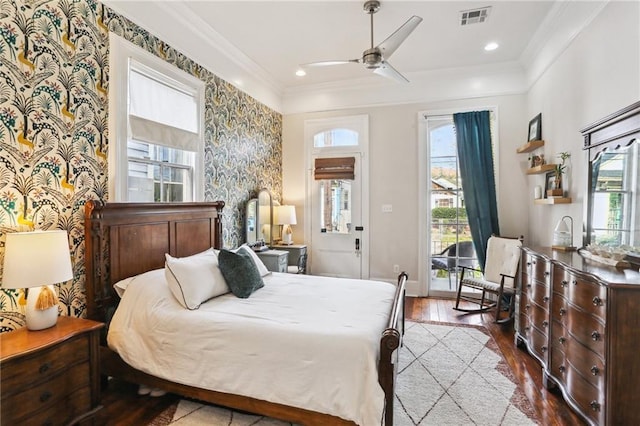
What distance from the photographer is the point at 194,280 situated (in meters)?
2.52

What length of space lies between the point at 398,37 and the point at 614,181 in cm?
199

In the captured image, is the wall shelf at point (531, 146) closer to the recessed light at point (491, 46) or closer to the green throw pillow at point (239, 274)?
the recessed light at point (491, 46)

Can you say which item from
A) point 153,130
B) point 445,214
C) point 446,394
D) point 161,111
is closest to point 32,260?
point 153,130

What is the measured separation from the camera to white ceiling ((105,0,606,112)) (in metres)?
3.12

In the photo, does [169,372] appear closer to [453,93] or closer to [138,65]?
[138,65]

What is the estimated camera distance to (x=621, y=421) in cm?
180

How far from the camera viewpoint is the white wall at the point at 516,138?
259 centimetres

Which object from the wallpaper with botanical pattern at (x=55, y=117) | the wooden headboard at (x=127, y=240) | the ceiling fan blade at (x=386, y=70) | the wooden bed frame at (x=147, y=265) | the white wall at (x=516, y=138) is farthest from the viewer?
the ceiling fan blade at (x=386, y=70)

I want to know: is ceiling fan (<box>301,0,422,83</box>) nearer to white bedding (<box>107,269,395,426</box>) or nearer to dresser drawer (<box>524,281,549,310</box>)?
white bedding (<box>107,269,395,426</box>)

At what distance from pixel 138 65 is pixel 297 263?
3115 millimetres

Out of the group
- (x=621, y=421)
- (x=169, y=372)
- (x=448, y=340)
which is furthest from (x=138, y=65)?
(x=621, y=421)

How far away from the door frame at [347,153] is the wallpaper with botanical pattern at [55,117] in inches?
106

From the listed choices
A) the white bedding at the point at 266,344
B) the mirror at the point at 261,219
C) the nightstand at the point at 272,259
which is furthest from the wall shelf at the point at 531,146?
the mirror at the point at 261,219

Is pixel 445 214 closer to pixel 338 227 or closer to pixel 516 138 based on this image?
pixel 516 138
